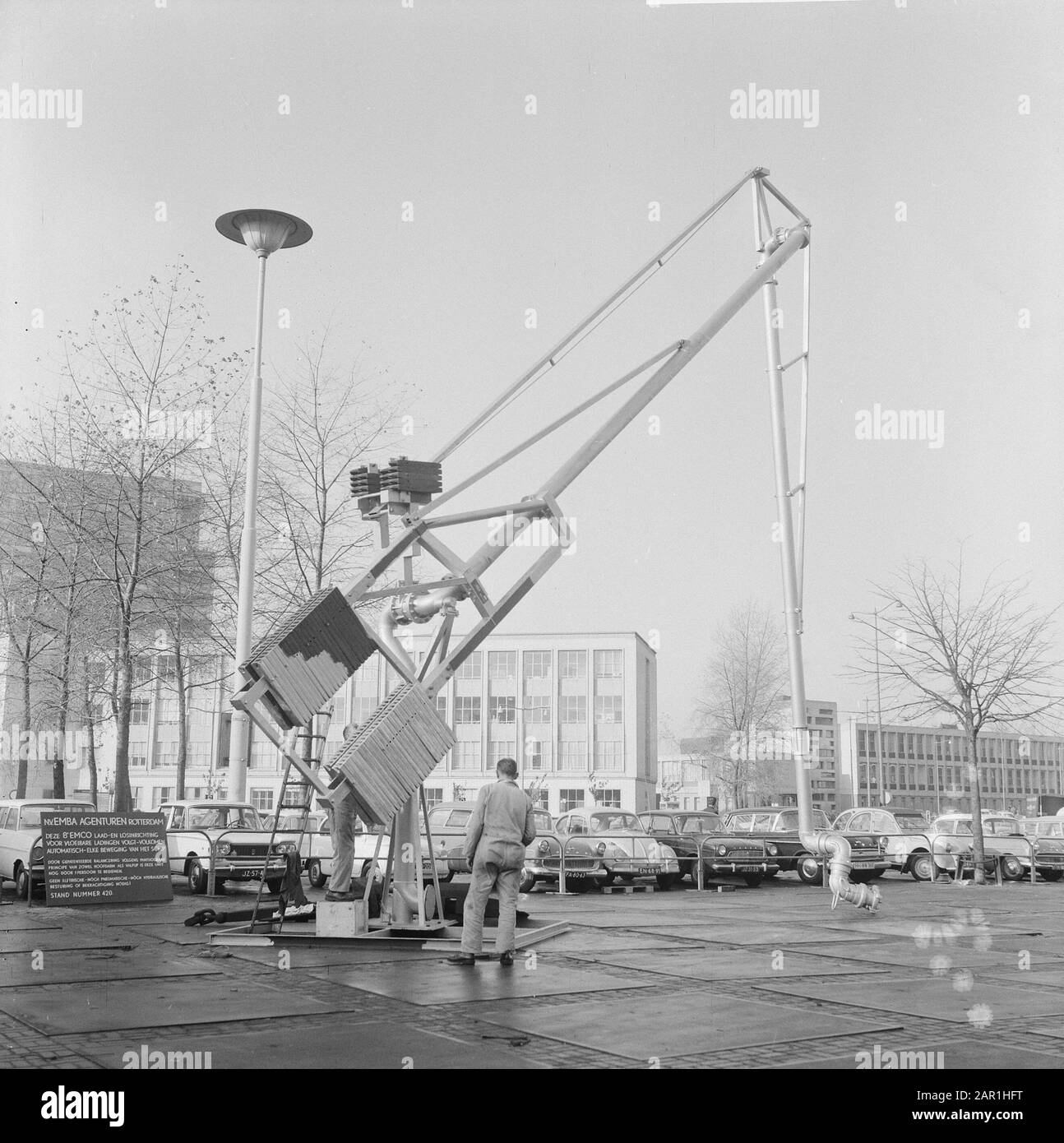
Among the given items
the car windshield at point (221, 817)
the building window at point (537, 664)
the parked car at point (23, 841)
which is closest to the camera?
the parked car at point (23, 841)

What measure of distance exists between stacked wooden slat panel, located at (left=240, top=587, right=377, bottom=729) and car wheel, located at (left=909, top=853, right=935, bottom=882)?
67.4 ft

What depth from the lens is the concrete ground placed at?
268 inches

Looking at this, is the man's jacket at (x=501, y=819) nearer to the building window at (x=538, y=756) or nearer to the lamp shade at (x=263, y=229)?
the lamp shade at (x=263, y=229)

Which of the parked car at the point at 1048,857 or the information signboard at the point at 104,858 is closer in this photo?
the information signboard at the point at 104,858

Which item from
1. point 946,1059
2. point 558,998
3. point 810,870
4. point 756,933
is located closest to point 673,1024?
point 558,998

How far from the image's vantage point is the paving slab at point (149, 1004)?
25.2ft

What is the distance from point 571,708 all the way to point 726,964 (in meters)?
81.9

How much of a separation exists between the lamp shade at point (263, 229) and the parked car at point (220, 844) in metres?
9.32

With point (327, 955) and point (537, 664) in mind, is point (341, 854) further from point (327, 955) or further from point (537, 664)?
point (537, 664)

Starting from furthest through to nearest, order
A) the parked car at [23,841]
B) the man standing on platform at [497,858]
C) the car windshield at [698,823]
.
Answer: the car windshield at [698,823]
the parked car at [23,841]
the man standing on platform at [497,858]

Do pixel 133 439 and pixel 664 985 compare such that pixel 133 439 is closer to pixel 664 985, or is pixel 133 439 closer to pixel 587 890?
pixel 587 890

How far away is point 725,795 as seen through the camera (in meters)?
69.6

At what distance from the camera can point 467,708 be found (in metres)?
95.2

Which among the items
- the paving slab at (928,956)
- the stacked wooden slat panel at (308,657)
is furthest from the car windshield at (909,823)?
the stacked wooden slat panel at (308,657)
